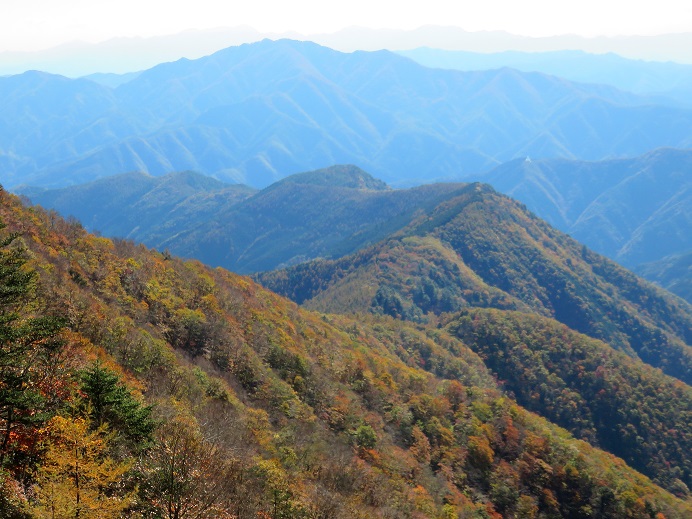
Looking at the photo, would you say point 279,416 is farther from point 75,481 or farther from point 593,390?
point 593,390

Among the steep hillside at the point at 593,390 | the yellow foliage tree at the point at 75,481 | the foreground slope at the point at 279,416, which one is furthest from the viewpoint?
the steep hillside at the point at 593,390

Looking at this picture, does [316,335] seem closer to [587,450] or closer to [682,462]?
[587,450]

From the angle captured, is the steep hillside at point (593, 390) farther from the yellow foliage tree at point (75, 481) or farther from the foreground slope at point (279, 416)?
the yellow foliage tree at point (75, 481)

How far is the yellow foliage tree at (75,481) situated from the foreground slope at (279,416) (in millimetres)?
1614

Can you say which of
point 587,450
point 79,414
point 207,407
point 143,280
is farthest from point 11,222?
point 587,450

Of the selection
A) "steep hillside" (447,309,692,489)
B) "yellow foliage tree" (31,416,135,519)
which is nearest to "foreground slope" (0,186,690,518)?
"yellow foliage tree" (31,416,135,519)

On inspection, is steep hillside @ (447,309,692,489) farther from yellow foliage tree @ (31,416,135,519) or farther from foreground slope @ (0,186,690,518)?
yellow foliage tree @ (31,416,135,519)

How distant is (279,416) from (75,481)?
95.3ft

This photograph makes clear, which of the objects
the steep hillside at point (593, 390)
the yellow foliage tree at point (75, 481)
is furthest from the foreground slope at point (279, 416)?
the steep hillside at point (593, 390)

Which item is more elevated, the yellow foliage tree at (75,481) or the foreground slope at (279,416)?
the yellow foliage tree at (75,481)

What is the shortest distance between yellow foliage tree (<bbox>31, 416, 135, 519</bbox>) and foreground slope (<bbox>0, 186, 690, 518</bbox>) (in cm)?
161

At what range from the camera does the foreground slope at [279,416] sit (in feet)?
84.8

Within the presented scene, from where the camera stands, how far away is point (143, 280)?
5809 centimetres

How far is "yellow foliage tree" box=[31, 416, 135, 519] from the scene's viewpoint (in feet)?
52.1
